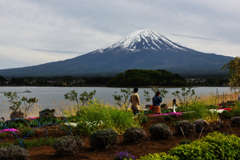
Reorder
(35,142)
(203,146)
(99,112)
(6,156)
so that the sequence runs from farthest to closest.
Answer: (99,112), (35,142), (6,156), (203,146)

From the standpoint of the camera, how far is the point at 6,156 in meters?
5.08

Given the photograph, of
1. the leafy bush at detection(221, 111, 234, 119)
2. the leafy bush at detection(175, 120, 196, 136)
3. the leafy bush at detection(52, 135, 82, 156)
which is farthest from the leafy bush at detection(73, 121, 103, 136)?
the leafy bush at detection(221, 111, 234, 119)

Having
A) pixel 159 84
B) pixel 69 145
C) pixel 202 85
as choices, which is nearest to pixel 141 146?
pixel 69 145

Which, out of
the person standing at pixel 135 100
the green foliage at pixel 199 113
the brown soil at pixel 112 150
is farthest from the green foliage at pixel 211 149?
the person standing at pixel 135 100

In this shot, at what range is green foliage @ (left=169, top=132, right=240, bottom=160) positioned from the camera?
4.55 m

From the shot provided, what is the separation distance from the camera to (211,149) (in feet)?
16.0

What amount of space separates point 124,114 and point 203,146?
11.7ft

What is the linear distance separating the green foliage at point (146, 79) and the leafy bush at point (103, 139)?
74.9m

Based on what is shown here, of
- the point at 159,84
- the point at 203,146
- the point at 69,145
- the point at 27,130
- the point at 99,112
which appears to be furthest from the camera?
the point at 159,84

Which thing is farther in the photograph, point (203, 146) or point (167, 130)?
point (167, 130)

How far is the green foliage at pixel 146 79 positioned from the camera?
81.3m

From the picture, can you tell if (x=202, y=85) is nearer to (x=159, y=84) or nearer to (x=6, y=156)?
(x=159, y=84)

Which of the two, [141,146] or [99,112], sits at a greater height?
[99,112]

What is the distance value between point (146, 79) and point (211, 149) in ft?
255
